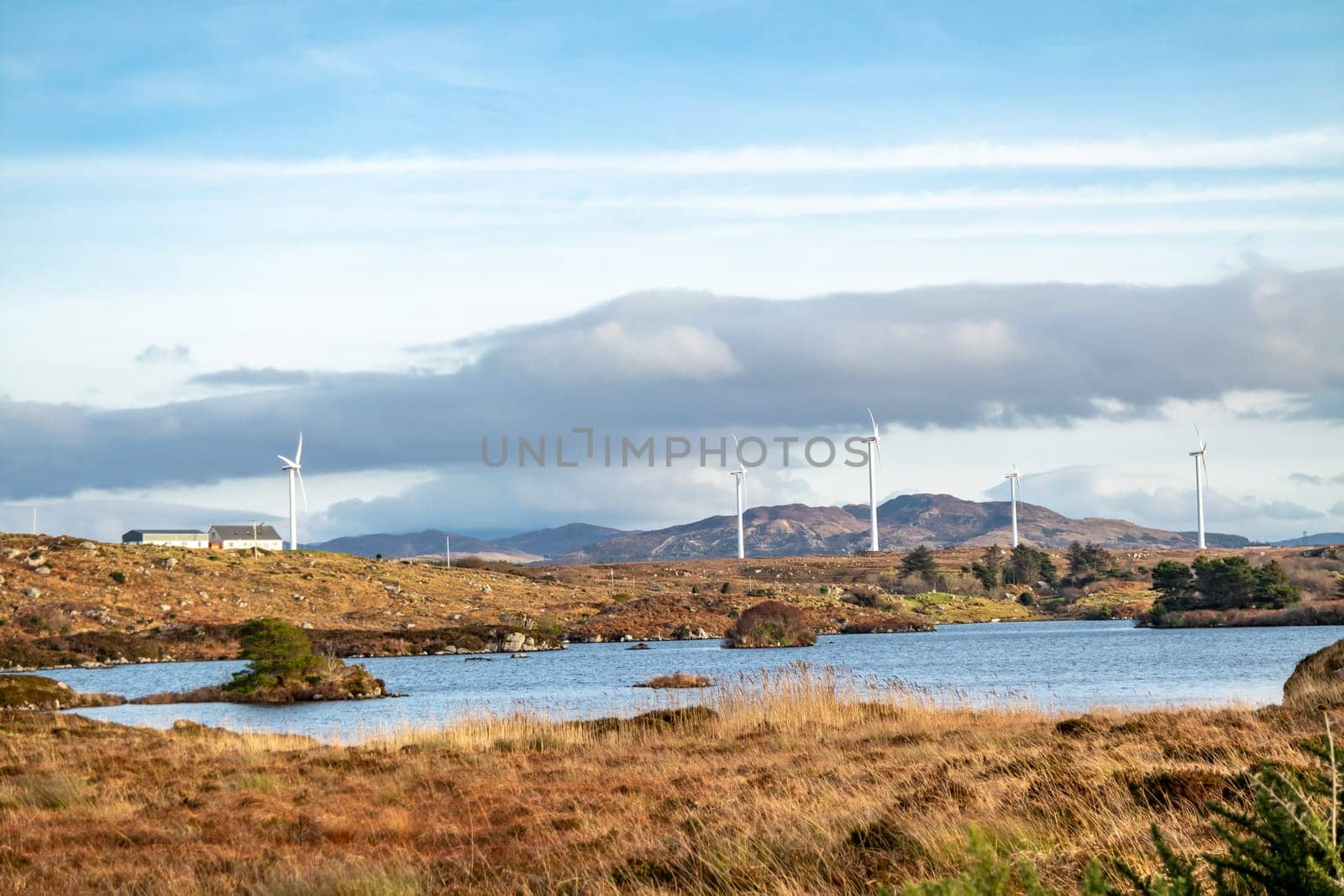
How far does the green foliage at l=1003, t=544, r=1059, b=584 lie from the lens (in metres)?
138

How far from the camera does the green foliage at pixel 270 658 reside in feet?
155

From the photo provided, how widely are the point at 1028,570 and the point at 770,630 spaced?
225ft

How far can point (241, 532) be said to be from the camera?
7062 inches

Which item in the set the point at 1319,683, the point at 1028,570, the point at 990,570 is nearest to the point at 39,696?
the point at 1319,683

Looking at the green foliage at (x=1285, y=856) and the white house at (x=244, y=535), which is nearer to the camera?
the green foliage at (x=1285, y=856)

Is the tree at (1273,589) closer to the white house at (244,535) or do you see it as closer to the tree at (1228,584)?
the tree at (1228,584)

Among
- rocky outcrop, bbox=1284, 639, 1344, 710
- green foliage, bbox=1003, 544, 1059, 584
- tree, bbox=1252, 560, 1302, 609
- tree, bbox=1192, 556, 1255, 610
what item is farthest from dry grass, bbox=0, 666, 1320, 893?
green foliage, bbox=1003, 544, 1059, 584

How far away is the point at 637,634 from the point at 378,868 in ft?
262

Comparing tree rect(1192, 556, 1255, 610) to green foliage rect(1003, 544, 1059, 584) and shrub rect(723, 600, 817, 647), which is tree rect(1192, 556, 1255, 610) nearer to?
shrub rect(723, 600, 817, 647)

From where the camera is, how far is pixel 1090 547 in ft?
466

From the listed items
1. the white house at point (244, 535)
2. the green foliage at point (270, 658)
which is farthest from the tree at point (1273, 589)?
the white house at point (244, 535)

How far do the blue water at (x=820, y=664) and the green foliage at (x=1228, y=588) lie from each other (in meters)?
7.81

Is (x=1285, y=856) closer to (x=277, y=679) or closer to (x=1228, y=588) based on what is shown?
(x=277, y=679)

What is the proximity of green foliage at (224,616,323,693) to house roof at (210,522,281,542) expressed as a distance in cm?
13104
